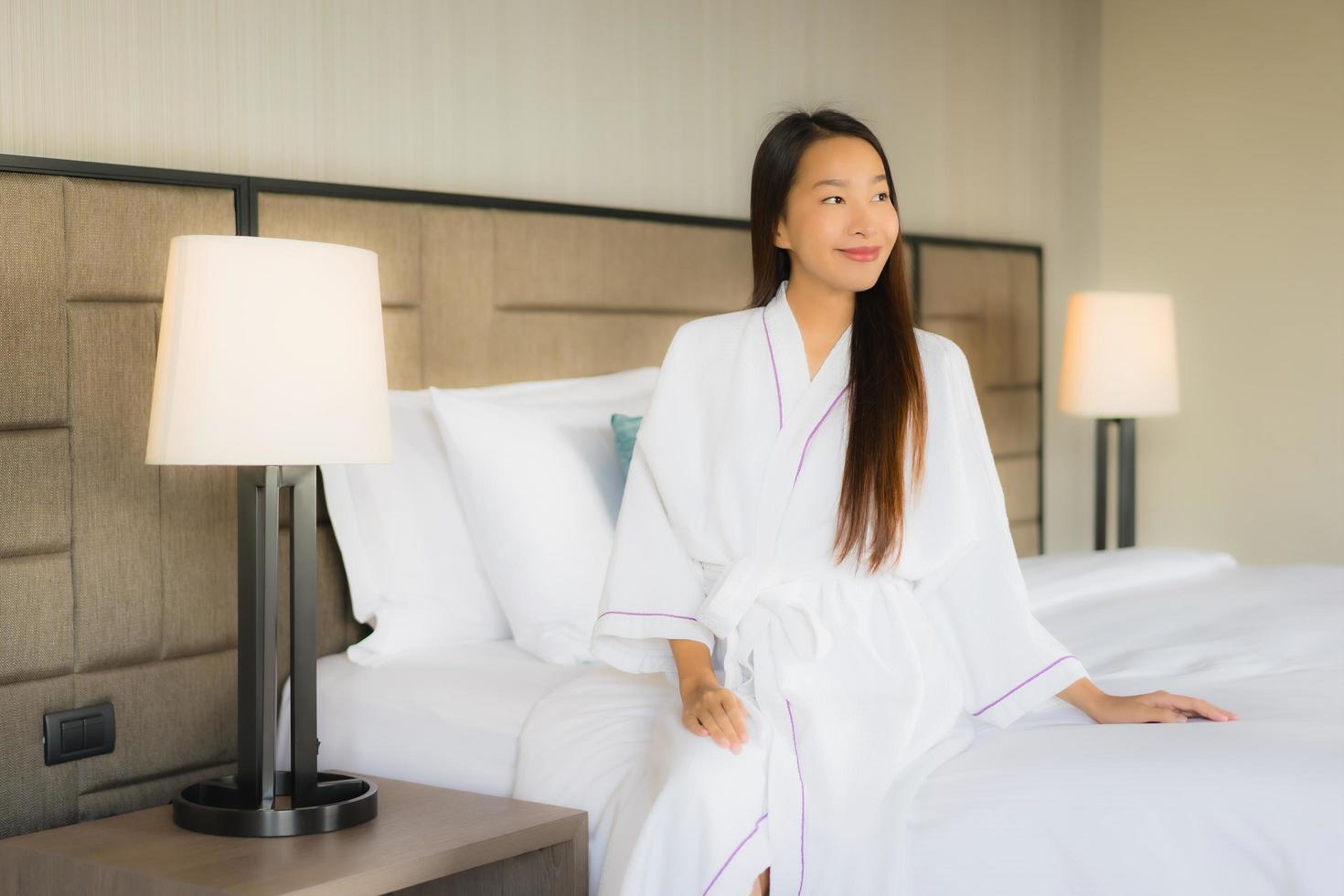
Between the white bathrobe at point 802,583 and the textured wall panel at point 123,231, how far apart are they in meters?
0.87

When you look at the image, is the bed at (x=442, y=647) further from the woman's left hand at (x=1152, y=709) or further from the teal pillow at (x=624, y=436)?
the teal pillow at (x=624, y=436)

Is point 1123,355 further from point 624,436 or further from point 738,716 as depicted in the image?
point 738,716

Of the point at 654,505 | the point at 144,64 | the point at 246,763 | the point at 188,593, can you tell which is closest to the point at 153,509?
the point at 188,593

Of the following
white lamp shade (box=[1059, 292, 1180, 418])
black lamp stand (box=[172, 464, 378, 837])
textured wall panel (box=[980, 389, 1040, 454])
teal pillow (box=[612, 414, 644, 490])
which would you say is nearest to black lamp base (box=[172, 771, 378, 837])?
black lamp stand (box=[172, 464, 378, 837])

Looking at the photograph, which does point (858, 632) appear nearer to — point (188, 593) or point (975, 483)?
point (975, 483)

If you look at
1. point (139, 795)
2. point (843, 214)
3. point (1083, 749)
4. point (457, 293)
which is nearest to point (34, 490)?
point (139, 795)

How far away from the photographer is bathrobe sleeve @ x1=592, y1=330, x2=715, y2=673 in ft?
6.11

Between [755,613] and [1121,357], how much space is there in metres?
2.59

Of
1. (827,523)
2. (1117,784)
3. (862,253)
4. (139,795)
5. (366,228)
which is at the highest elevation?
(366,228)

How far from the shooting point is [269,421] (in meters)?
1.81

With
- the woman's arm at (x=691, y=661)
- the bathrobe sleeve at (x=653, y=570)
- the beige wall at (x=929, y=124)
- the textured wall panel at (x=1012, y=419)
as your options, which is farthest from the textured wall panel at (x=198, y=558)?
the textured wall panel at (x=1012, y=419)

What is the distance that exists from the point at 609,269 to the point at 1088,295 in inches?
67.2

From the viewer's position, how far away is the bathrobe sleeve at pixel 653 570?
6.11 ft

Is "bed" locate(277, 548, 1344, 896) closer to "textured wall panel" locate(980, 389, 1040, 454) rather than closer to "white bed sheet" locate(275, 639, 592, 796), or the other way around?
"white bed sheet" locate(275, 639, 592, 796)
